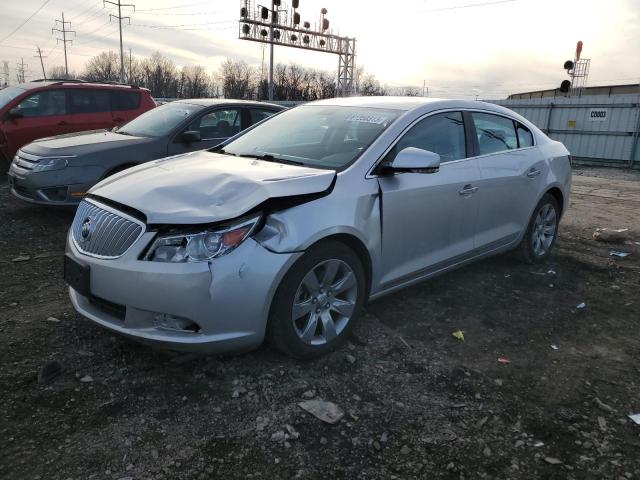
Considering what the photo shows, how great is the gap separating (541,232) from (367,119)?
2.68 metres

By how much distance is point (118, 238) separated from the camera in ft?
9.51

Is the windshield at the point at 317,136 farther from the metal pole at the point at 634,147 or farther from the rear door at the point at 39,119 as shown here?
the metal pole at the point at 634,147

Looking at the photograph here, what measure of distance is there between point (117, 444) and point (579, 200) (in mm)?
9993

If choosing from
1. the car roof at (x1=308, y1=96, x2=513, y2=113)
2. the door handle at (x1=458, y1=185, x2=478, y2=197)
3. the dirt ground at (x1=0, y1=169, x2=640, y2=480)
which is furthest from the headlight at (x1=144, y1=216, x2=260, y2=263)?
the door handle at (x1=458, y1=185, x2=478, y2=197)

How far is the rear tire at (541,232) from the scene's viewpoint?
207 inches

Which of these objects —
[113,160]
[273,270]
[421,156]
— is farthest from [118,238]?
[113,160]

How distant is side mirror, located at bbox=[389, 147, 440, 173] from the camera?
3.40 meters

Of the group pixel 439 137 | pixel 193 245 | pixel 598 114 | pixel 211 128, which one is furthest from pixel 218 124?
pixel 598 114

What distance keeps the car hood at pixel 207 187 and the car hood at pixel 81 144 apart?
123 inches

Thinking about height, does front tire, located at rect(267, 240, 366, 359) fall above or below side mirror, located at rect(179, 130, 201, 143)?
below

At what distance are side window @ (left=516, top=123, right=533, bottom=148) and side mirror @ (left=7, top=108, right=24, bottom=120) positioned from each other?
8078mm

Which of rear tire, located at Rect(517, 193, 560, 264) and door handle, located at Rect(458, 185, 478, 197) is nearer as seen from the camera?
door handle, located at Rect(458, 185, 478, 197)

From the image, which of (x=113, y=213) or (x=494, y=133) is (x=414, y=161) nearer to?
(x=494, y=133)

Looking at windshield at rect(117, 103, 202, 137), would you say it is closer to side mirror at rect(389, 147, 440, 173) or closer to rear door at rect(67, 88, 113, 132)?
rear door at rect(67, 88, 113, 132)
